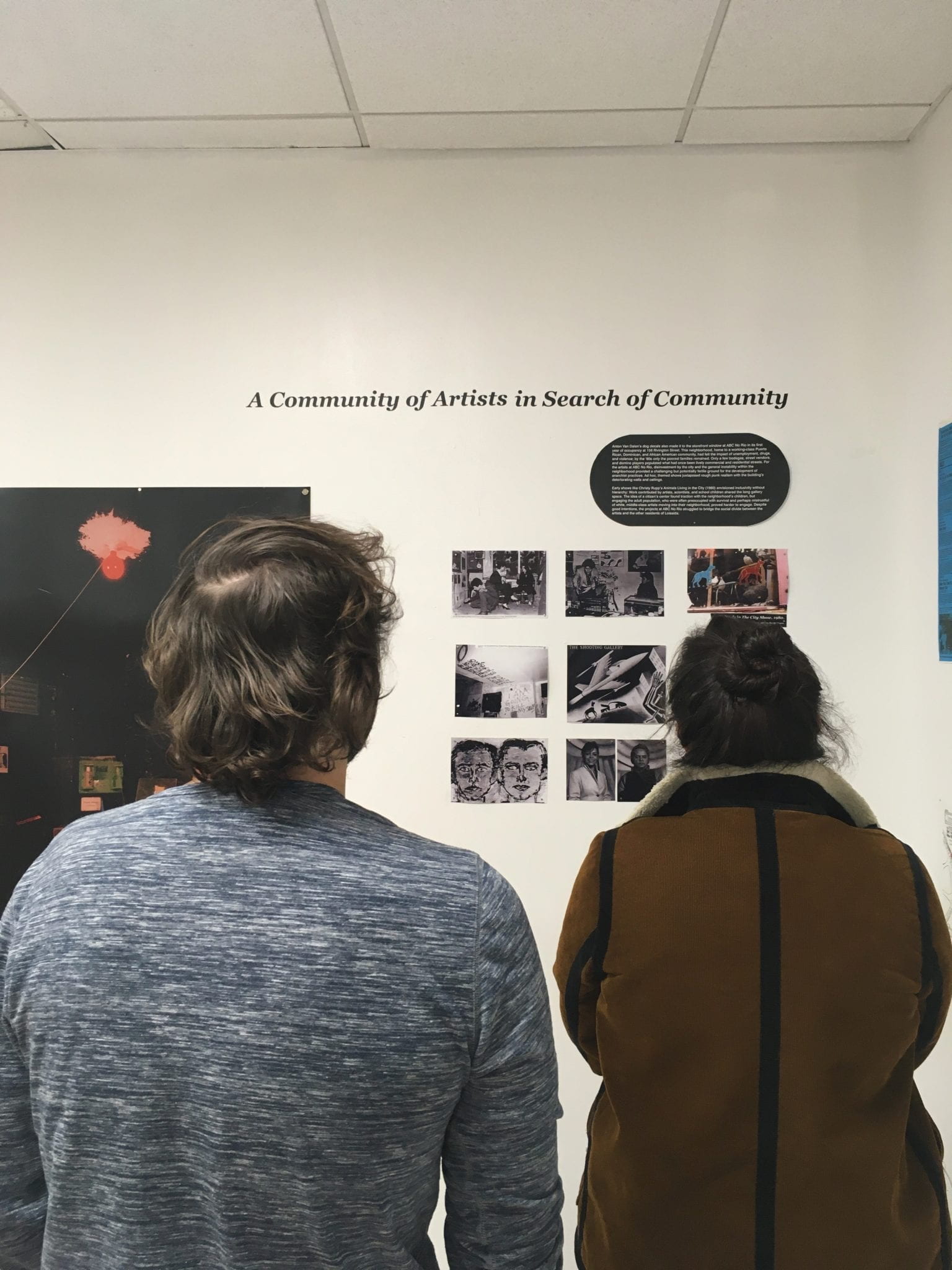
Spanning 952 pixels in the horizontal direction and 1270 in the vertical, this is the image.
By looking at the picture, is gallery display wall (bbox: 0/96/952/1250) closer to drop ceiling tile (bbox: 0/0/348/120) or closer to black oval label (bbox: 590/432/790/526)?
black oval label (bbox: 590/432/790/526)

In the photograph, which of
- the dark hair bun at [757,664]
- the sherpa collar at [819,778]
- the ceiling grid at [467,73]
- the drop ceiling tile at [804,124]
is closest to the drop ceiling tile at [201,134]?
the ceiling grid at [467,73]

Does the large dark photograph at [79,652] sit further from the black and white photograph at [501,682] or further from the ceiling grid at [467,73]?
the ceiling grid at [467,73]

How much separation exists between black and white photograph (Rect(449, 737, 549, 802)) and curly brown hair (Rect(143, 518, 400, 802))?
1245 millimetres

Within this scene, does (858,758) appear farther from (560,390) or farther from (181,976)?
(181,976)

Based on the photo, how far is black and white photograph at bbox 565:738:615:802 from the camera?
2039mm

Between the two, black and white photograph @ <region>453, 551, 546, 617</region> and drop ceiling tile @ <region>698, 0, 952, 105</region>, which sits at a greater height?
drop ceiling tile @ <region>698, 0, 952, 105</region>

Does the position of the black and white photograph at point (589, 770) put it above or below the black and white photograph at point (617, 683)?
below

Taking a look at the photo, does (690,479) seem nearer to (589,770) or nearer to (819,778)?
(589,770)

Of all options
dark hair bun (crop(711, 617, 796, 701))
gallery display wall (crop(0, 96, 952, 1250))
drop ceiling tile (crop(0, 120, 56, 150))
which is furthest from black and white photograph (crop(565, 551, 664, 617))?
drop ceiling tile (crop(0, 120, 56, 150))

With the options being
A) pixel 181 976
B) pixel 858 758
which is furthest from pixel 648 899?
pixel 858 758

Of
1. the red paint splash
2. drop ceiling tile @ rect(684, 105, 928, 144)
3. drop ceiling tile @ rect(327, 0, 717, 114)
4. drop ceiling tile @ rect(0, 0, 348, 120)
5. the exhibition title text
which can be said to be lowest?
the red paint splash

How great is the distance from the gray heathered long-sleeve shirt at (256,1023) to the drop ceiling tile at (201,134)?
5.94ft

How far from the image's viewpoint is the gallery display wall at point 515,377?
2021mm

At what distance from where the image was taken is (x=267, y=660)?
2.50ft
